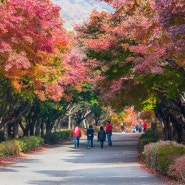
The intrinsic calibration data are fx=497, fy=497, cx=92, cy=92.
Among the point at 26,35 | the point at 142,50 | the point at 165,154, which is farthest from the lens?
the point at 26,35

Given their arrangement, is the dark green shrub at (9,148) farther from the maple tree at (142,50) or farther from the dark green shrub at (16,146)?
the maple tree at (142,50)

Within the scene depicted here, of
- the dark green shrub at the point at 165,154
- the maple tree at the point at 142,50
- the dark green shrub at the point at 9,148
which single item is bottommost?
the dark green shrub at the point at 165,154

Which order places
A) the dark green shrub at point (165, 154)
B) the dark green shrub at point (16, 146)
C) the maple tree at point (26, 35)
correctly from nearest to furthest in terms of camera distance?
1. the dark green shrub at point (165, 154)
2. the maple tree at point (26, 35)
3. the dark green shrub at point (16, 146)

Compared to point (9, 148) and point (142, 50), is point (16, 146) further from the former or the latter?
point (142, 50)

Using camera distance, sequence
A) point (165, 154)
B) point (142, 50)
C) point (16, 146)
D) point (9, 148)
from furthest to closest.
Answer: point (16, 146) < point (9, 148) < point (165, 154) < point (142, 50)

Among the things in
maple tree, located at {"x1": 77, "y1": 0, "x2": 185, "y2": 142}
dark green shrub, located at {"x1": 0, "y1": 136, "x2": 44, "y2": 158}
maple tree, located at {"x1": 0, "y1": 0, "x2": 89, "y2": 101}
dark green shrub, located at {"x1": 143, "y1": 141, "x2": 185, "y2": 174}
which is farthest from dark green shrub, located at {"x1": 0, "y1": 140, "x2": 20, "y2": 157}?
dark green shrub, located at {"x1": 143, "y1": 141, "x2": 185, "y2": 174}

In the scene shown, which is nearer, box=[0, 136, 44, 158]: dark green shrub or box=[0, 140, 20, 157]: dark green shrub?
box=[0, 140, 20, 157]: dark green shrub

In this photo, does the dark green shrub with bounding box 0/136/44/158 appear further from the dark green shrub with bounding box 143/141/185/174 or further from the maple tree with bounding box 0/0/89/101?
the dark green shrub with bounding box 143/141/185/174

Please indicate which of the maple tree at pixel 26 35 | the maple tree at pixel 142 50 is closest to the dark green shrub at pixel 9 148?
the maple tree at pixel 142 50

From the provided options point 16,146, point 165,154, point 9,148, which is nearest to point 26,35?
point 165,154

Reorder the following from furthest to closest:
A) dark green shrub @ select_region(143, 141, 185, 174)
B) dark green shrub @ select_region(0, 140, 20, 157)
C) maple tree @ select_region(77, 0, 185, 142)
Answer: dark green shrub @ select_region(0, 140, 20, 157) → dark green shrub @ select_region(143, 141, 185, 174) → maple tree @ select_region(77, 0, 185, 142)

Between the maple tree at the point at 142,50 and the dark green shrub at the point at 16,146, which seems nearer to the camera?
the maple tree at the point at 142,50

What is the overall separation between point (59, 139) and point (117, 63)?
96.3 feet

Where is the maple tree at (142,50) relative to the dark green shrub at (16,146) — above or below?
above
